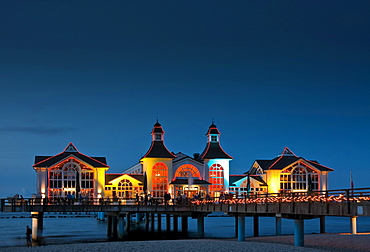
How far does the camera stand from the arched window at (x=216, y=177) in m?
77.9

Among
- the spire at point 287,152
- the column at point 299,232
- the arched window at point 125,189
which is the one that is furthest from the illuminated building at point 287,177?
the column at point 299,232

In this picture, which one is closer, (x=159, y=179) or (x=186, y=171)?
(x=159, y=179)

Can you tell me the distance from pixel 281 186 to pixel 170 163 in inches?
602

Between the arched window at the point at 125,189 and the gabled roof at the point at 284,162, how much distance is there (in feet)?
59.6

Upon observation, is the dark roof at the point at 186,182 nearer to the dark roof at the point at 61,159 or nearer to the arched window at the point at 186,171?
the arched window at the point at 186,171

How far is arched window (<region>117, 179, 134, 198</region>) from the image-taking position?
7562 centimetres

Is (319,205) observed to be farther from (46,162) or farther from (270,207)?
(46,162)

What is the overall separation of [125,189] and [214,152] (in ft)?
42.0

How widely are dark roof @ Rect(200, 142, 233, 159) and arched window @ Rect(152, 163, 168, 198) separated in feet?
18.8

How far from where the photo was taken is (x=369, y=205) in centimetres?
2681

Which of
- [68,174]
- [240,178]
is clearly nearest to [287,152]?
[240,178]

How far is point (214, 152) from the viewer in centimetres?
7888

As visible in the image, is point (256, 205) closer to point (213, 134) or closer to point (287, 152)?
point (213, 134)

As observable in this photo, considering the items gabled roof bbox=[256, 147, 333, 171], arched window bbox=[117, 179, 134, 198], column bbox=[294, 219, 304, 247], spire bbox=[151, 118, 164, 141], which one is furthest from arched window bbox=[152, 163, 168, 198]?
column bbox=[294, 219, 304, 247]
